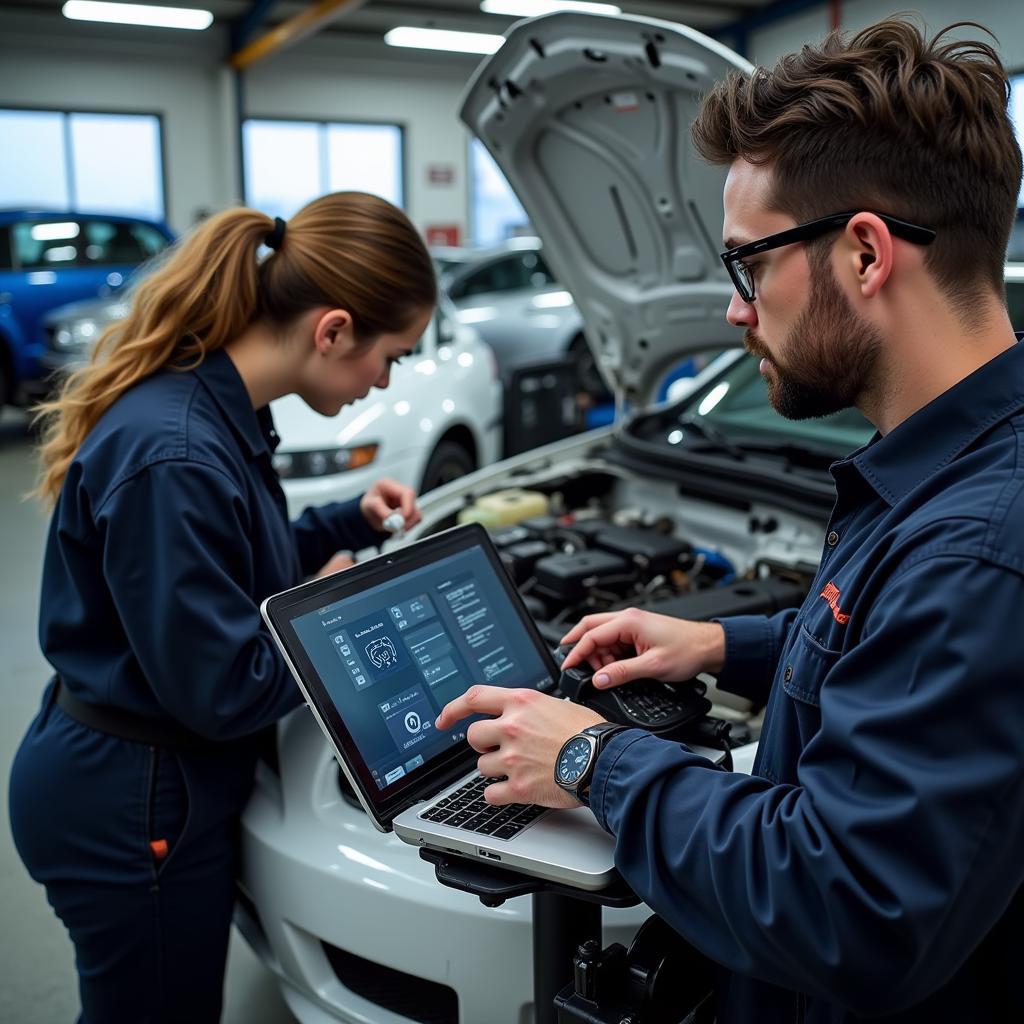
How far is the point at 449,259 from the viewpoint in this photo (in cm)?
895

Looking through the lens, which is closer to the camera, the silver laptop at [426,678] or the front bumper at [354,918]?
the silver laptop at [426,678]

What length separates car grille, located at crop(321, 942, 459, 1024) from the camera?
1.63 m

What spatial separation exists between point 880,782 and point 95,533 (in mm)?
1120

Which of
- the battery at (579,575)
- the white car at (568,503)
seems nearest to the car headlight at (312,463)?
the white car at (568,503)

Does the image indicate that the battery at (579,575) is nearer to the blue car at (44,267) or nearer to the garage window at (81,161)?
the blue car at (44,267)

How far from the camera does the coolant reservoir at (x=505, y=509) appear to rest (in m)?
2.67

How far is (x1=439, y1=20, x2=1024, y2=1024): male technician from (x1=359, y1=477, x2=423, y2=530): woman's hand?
3.35 feet

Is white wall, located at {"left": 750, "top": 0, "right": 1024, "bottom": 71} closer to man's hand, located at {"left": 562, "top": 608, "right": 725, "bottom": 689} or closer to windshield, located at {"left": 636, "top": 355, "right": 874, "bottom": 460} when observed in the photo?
windshield, located at {"left": 636, "top": 355, "right": 874, "bottom": 460}

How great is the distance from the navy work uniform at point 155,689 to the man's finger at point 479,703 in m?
0.42

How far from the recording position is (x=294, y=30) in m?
10.7

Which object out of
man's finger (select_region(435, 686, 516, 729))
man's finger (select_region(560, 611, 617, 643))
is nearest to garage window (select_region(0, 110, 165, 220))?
man's finger (select_region(560, 611, 617, 643))

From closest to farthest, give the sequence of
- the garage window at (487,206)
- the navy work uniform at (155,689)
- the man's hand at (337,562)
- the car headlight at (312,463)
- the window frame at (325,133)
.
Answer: the navy work uniform at (155,689), the man's hand at (337,562), the car headlight at (312,463), the window frame at (325,133), the garage window at (487,206)

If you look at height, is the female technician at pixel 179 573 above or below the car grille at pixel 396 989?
above

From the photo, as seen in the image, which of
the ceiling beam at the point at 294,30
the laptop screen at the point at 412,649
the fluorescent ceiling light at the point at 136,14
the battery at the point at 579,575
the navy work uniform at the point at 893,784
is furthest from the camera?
the fluorescent ceiling light at the point at 136,14
